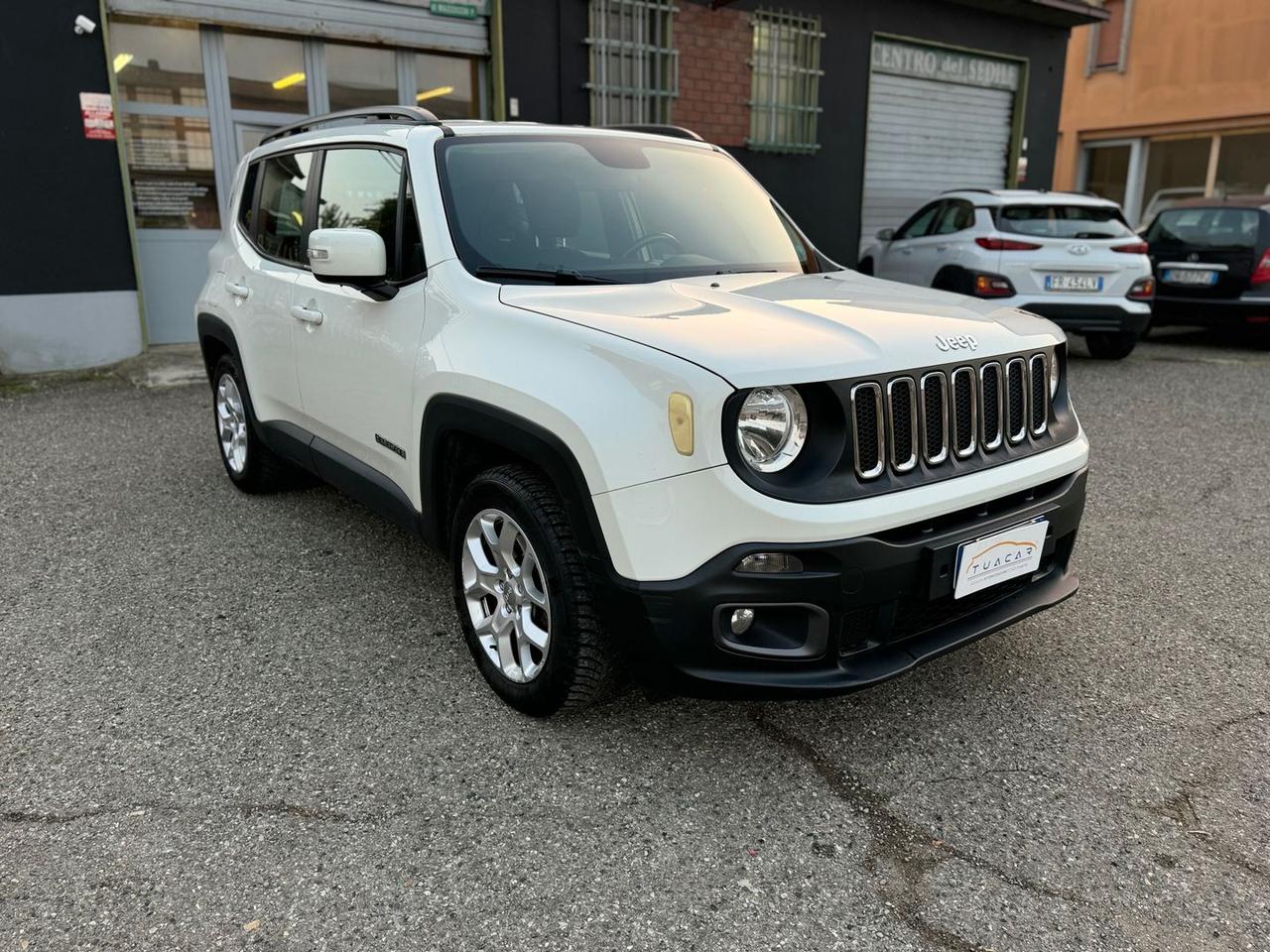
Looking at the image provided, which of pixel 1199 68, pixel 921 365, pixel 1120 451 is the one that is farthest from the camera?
pixel 1199 68

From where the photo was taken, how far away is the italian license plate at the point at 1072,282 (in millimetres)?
8414

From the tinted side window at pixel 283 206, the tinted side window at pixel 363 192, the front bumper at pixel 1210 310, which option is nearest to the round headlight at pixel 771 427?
the tinted side window at pixel 363 192

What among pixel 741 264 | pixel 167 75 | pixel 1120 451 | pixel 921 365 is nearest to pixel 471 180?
pixel 741 264

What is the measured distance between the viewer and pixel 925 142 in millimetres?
13789

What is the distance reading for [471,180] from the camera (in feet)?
10.7

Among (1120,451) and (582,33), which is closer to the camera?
(1120,451)

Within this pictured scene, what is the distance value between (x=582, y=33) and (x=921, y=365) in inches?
357

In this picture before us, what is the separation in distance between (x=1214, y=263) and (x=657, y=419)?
998 cm

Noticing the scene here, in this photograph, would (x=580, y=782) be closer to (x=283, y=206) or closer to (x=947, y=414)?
(x=947, y=414)

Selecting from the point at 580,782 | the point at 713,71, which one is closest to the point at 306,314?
the point at 580,782

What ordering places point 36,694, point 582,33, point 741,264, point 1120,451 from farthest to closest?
point 582,33 < point 1120,451 < point 741,264 < point 36,694

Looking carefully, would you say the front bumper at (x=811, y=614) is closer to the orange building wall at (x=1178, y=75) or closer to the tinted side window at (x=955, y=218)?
the tinted side window at (x=955, y=218)

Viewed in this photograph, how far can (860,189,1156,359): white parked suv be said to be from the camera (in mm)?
8414

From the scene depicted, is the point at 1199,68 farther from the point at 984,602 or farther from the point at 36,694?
the point at 36,694
